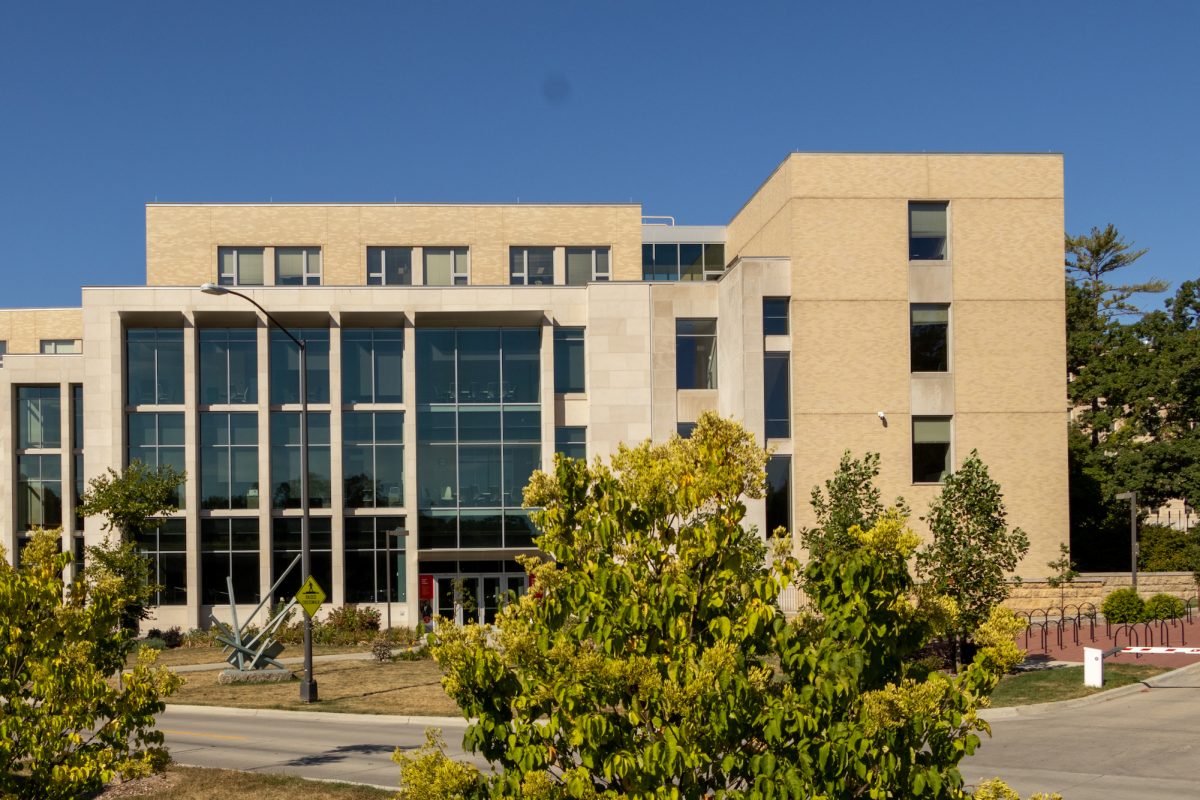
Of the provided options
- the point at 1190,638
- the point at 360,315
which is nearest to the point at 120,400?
the point at 360,315

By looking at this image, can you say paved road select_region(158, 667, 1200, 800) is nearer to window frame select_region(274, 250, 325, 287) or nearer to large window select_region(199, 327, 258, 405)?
large window select_region(199, 327, 258, 405)

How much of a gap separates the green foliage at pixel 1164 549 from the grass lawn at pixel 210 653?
31798 mm

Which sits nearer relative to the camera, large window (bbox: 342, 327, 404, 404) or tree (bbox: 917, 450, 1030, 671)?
tree (bbox: 917, 450, 1030, 671)

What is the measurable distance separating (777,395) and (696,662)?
105 feet

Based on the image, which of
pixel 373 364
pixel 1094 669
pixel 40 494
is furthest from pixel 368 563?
pixel 1094 669

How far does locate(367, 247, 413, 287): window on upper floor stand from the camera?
48.0m

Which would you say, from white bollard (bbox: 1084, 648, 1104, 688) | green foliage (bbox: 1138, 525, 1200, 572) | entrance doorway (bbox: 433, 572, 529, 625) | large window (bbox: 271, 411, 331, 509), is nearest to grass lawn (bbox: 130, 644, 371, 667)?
entrance doorway (bbox: 433, 572, 529, 625)

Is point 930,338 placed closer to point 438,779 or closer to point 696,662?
Answer: point 696,662

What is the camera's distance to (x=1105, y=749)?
19.9 m

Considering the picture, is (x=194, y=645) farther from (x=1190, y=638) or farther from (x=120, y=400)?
(x=1190, y=638)

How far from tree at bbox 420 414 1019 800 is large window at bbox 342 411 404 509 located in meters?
34.4

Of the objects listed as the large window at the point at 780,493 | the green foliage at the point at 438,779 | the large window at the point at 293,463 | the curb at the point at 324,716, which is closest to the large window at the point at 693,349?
the large window at the point at 780,493

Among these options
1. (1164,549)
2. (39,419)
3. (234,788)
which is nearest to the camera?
(234,788)

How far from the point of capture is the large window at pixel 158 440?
138ft
